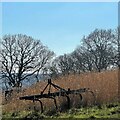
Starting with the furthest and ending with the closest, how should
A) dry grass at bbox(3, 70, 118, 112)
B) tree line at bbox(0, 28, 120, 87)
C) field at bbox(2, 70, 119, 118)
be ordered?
1. tree line at bbox(0, 28, 120, 87)
2. dry grass at bbox(3, 70, 118, 112)
3. field at bbox(2, 70, 119, 118)

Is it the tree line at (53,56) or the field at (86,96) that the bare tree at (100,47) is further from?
the field at (86,96)

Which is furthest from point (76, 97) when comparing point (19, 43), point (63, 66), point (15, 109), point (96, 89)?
Answer: point (63, 66)

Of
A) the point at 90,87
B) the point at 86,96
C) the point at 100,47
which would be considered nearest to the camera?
the point at 86,96

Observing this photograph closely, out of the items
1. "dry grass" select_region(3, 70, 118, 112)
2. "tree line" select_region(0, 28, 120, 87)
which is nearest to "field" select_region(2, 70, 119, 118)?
"dry grass" select_region(3, 70, 118, 112)

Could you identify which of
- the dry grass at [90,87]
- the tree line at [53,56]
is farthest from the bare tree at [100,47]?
the dry grass at [90,87]

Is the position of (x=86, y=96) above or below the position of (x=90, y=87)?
below

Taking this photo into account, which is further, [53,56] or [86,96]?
[53,56]

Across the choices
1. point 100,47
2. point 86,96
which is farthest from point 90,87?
point 100,47

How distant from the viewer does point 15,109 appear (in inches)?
480

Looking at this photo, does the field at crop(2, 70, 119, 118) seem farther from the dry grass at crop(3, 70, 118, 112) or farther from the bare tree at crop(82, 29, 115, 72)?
the bare tree at crop(82, 29, 115, 72)

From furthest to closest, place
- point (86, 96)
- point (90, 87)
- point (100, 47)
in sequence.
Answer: point (100, 47) → point (90, 87) → point (86, 96)

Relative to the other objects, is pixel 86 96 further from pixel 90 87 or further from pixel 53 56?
pixel 53 56

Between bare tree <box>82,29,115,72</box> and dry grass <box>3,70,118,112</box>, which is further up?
bare tree <box>82,29,115,72</box>

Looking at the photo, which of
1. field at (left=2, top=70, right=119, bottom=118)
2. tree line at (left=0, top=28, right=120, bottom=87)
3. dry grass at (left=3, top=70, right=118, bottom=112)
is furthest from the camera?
tree line at (left=0, top=28, right=120, bottom=87)
